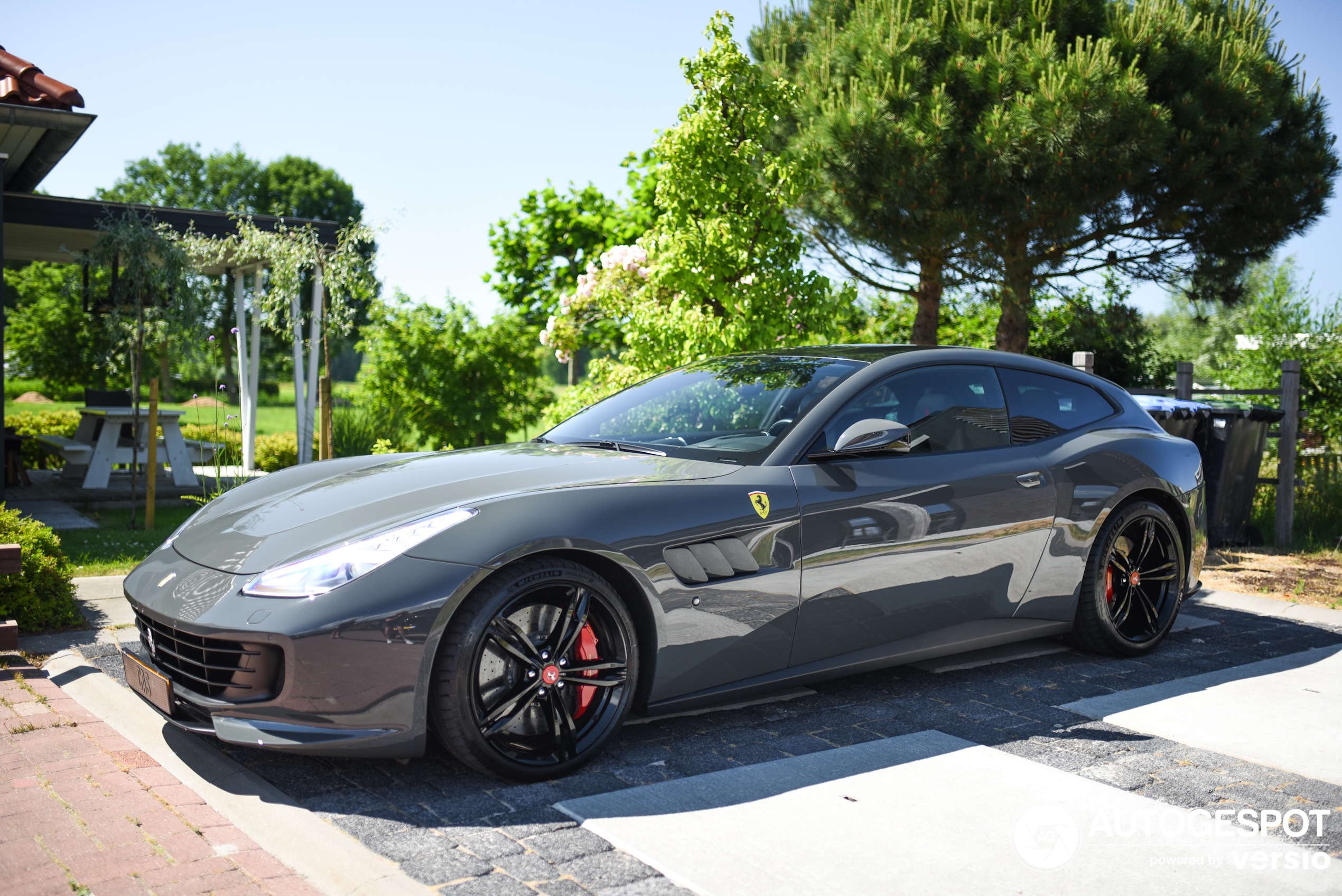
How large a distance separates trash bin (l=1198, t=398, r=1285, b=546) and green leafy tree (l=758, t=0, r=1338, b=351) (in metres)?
2.63

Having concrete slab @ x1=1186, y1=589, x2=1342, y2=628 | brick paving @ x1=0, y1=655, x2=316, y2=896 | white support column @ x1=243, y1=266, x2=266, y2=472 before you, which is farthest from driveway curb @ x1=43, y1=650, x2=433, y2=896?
white support column @ x1=243, y1=266, x2=266, y2=472

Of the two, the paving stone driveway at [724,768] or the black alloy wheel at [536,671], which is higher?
the black alloy wheel at [536,671]

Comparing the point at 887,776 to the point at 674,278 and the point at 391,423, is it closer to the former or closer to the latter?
the point at 674,278

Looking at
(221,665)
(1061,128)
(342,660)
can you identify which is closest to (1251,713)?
(342,660)

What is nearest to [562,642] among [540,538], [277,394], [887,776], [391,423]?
[540,538]

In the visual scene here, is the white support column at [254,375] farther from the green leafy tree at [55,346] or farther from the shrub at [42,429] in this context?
the green leafy tree at [55,346]

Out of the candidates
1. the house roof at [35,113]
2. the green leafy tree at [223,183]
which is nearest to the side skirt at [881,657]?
the house roof at [35,113]

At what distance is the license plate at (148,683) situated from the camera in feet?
10.0

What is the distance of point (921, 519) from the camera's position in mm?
3928

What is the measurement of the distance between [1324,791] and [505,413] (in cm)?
1269

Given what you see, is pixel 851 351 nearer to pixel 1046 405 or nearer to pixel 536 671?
pixel 1046 405

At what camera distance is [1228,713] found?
161 inches

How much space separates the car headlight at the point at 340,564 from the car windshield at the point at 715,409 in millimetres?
1174

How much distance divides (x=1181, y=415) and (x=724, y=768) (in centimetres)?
678
